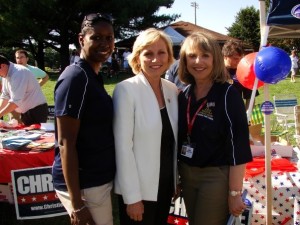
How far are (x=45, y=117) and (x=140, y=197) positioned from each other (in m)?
3.32

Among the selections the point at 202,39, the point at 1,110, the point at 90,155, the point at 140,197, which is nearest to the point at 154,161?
the point at 140,197

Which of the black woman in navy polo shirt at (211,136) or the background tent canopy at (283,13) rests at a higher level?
the background tent canopy at (283,13)

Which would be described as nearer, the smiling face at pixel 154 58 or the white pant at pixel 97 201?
the white pant at pixel 97 201

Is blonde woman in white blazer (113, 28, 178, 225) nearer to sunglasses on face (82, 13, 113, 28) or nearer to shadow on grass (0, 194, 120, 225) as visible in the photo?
sunglasses on face (82, 13, 113, 28)

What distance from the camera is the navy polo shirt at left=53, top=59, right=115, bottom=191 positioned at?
1.70 meters

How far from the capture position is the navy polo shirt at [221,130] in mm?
2010

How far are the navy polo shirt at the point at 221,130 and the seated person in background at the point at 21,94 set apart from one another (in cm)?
288

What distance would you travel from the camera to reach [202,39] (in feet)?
6.96

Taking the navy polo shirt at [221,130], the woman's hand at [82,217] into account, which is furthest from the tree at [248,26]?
the woman's hand at [82,217]

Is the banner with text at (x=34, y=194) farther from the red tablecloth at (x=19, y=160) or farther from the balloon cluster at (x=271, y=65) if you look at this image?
the balloon cluster at (x=271, y=65)

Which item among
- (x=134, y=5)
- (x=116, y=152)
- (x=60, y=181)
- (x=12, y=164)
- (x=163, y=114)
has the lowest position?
(x=12, y=164)

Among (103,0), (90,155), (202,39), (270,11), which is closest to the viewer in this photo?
(90,155)

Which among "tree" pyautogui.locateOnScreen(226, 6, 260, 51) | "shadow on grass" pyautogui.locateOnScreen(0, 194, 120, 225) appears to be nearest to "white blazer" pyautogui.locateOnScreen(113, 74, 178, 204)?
"shadow on grass" pyautogui.locateOnScreen(0, 194, 120, 225)

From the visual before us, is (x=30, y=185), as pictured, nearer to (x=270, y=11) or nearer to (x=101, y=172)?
(x=101, y=172)
